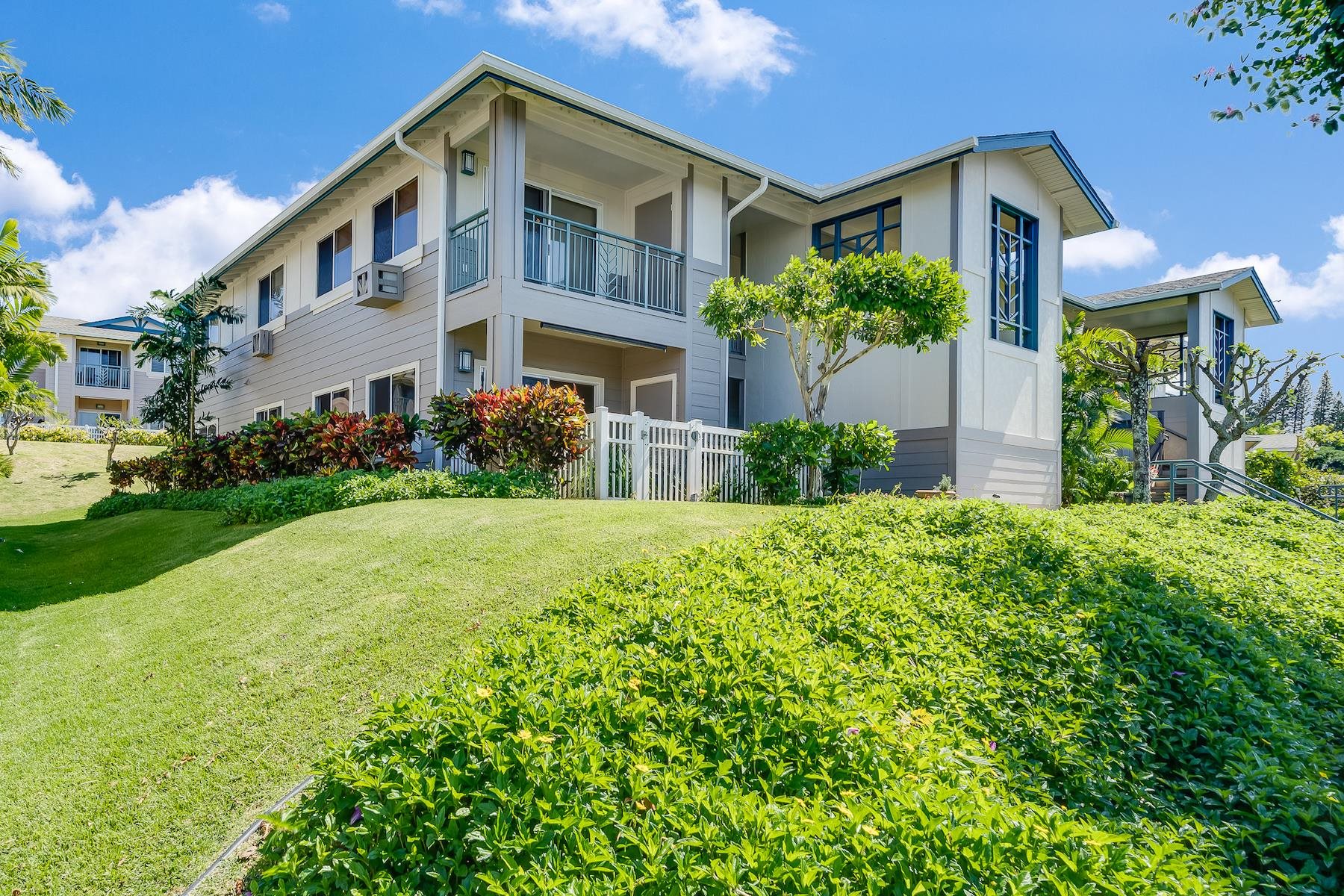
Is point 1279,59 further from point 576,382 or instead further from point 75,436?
point 75,436

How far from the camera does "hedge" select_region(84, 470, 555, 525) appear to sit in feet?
31.4

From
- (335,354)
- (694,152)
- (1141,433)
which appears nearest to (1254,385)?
(1141,433)

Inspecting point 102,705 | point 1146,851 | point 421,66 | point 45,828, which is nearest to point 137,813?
point 45,828

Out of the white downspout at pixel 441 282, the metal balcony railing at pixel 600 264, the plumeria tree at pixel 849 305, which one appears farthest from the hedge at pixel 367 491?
the plumeria tree at pixel 849 305

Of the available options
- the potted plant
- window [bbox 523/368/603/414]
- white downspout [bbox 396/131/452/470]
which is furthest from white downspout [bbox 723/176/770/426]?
white downspout [bbox 396/131/452/470]

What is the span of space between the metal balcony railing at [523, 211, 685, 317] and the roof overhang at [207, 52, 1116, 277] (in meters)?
1.63

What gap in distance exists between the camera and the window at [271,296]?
59.9 feet

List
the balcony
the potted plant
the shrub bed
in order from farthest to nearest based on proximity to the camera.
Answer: the balcony < the shrub bed < the potted plant

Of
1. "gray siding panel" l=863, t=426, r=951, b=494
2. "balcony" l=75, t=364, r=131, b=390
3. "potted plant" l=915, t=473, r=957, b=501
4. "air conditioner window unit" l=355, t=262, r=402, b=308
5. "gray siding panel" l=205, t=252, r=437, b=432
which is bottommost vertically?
"potted plant" l=915, t=473, r=957, b=501

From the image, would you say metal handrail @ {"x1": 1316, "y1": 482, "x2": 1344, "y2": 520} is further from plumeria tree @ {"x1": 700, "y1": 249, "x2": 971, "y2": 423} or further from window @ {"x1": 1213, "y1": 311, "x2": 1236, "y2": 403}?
plumeria tree @ {"x1": 700, "y1": 249, "x2": 971, "y2": 423}

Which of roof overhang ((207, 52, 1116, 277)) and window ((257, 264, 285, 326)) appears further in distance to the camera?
window ((257, 264, 285, 326))

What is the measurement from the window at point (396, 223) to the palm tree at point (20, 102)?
4769 millimetres

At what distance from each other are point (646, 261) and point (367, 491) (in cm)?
579

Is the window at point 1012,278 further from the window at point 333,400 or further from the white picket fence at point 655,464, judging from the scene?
the window at point 333,400
